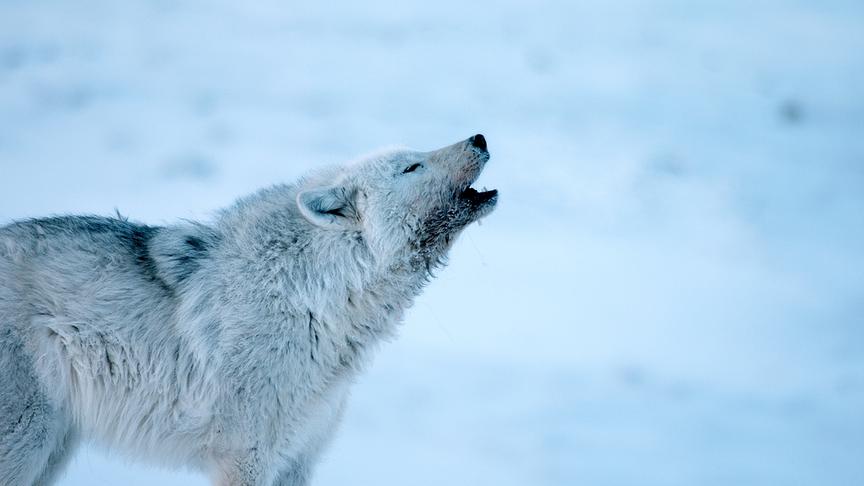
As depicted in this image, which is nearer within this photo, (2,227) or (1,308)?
(1,308)

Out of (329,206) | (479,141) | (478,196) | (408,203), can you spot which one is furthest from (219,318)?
(479,141)

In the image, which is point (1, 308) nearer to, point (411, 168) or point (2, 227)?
point (2, 227)

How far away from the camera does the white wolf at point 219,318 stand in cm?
618

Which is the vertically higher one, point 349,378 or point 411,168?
point 411,168

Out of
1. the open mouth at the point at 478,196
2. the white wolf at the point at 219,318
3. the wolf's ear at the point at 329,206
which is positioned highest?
the open mouth at the point at 478,196

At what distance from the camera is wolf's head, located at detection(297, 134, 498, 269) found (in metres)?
6.62

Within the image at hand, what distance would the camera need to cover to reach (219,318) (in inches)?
250

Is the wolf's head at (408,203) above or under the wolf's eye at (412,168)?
under

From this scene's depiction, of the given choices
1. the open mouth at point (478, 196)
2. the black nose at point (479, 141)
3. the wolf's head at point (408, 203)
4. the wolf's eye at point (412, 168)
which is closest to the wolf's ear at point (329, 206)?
the wolf's head at point (408, 203)

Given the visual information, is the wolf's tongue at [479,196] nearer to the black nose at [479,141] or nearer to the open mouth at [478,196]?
the open mouth at [478,196]

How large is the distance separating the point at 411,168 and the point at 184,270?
5.33 feet

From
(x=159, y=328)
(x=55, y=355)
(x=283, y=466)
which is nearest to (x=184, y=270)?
(x=159, y=328)

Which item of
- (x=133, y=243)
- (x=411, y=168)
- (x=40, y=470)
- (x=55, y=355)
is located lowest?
(x=40, y=470)

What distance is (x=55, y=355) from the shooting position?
6.24m
